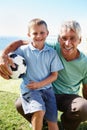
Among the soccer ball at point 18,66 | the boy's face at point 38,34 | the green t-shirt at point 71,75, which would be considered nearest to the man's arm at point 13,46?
the soccer ball at point 18,66

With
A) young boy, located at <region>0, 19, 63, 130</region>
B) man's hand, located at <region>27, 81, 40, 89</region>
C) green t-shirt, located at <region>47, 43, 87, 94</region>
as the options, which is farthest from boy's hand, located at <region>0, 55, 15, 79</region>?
green t-shirt, located at <region>47, 43, 87, 94</region>

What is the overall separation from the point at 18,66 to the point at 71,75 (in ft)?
3.00

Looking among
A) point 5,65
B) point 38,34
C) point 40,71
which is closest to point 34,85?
point 40,71

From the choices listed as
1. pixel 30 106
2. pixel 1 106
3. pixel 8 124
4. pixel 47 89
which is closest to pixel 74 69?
pixel 47 89

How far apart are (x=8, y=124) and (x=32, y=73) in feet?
3.98

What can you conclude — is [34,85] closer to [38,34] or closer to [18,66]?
[18,66]

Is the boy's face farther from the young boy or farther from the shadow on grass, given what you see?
the shadow on grass

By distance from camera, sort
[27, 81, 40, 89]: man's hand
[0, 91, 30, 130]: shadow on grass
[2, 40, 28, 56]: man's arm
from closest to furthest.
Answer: [27, 81, 40, 89]: man's hand → [2, 40, 28, 56]: man's arm → [0, 91, 30, 130]: shadow on grass

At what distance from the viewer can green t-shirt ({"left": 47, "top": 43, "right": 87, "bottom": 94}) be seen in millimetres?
4785

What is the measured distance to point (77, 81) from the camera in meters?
4.96

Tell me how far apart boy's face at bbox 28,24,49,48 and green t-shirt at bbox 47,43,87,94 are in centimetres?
44

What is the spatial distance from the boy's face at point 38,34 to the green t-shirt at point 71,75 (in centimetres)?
44

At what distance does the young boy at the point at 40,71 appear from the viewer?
441cm

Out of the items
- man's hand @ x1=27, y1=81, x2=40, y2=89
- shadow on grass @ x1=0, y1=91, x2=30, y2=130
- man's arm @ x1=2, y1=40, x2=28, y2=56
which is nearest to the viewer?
man's hand @ x1=27, y1=81, x2=40, y2=89
